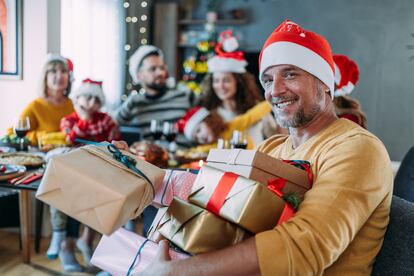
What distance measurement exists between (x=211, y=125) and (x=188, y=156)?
54 centimetres

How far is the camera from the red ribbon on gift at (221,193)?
0.88 meters

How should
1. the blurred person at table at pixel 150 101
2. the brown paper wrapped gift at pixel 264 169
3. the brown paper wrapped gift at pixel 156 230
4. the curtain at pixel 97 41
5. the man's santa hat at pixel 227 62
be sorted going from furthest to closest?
the blurred person at table at pixel 150 101, the curtain at pixel 97 41, the man's santa hat at pixel 227 62, the brown paper wrapped gift at pixel 156 230, the brown paper wrapped gift at pixel 264 169

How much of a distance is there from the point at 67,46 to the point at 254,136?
170 cm

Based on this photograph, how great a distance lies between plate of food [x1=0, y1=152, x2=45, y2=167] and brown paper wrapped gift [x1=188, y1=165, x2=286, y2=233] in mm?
1481

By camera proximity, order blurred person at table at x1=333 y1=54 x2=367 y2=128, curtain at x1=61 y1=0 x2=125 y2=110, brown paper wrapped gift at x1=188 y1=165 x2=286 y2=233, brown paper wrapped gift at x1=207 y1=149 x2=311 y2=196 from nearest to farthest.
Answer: brown paper wrapped gift at x1=188 y1=165 x2=286 y2=233 < brown paper wrapped gift at x1=207 y1=149 x2=311 y2=196 < blurred person at table at x1=333 y1=54 x2=367 y2=128 < curtain at x1=61 y1=0 x2=125 y2=110

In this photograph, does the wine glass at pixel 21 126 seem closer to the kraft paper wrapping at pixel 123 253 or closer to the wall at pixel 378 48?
the kraft paper wrapping at pixel 123 253

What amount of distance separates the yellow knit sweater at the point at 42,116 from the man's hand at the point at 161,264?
216 cm

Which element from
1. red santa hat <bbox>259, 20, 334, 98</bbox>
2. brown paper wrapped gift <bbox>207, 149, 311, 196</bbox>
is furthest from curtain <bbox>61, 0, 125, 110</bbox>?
brown paper wrapped gift <bbox>207, 149, 311, 196</bbox>

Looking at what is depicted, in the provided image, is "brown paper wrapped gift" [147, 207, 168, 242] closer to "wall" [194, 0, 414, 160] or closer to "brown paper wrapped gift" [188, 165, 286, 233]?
"brown paper wrapped gift" [188, 165, 286, 233]

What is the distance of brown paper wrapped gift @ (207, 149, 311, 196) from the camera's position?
96cm

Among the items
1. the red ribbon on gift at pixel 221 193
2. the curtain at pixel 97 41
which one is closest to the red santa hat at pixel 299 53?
the red ribbon on gift at pixel 221 193

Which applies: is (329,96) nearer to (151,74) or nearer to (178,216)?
(178,216)

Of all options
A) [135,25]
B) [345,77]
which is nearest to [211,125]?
[345,77]

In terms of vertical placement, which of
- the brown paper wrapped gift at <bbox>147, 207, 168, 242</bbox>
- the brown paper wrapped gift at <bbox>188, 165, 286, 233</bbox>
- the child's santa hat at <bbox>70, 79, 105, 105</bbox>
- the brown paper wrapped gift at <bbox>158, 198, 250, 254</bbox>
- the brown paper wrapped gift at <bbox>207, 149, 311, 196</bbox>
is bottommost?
the brown paper wrapped gift at <bbox>147, 207, 168, 242</bbox>
